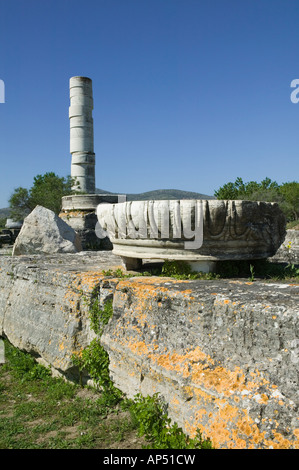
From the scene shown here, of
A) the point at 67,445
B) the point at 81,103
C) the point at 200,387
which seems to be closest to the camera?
the point at 200,387

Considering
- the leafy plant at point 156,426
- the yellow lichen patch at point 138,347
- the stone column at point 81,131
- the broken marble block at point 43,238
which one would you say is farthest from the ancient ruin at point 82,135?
the leafy plant at point 156,426

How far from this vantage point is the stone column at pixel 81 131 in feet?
62.2

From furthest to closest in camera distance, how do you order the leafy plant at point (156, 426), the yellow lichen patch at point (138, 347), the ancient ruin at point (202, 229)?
the ancient ruin at point (202, 229) < the yellow lichen patch at point (138, 347) < the leafy plant at point (156, 426)

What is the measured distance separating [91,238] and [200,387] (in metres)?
9.21

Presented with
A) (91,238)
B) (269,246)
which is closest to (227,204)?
(269,246)

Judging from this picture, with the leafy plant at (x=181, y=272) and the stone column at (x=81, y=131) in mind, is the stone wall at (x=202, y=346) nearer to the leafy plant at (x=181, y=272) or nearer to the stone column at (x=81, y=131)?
the leafy plant at (x=181, y=272)

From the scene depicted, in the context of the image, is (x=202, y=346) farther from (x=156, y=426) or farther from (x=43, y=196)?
(x=43, y=196)

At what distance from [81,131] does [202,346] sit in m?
18.1

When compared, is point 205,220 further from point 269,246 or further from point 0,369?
point 0,369

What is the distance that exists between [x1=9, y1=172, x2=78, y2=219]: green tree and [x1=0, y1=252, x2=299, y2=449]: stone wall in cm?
1616

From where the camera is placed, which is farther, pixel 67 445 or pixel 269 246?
pixel 269 246

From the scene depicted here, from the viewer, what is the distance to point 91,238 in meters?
11.2

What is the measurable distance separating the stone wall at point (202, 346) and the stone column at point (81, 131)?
53.3ft
